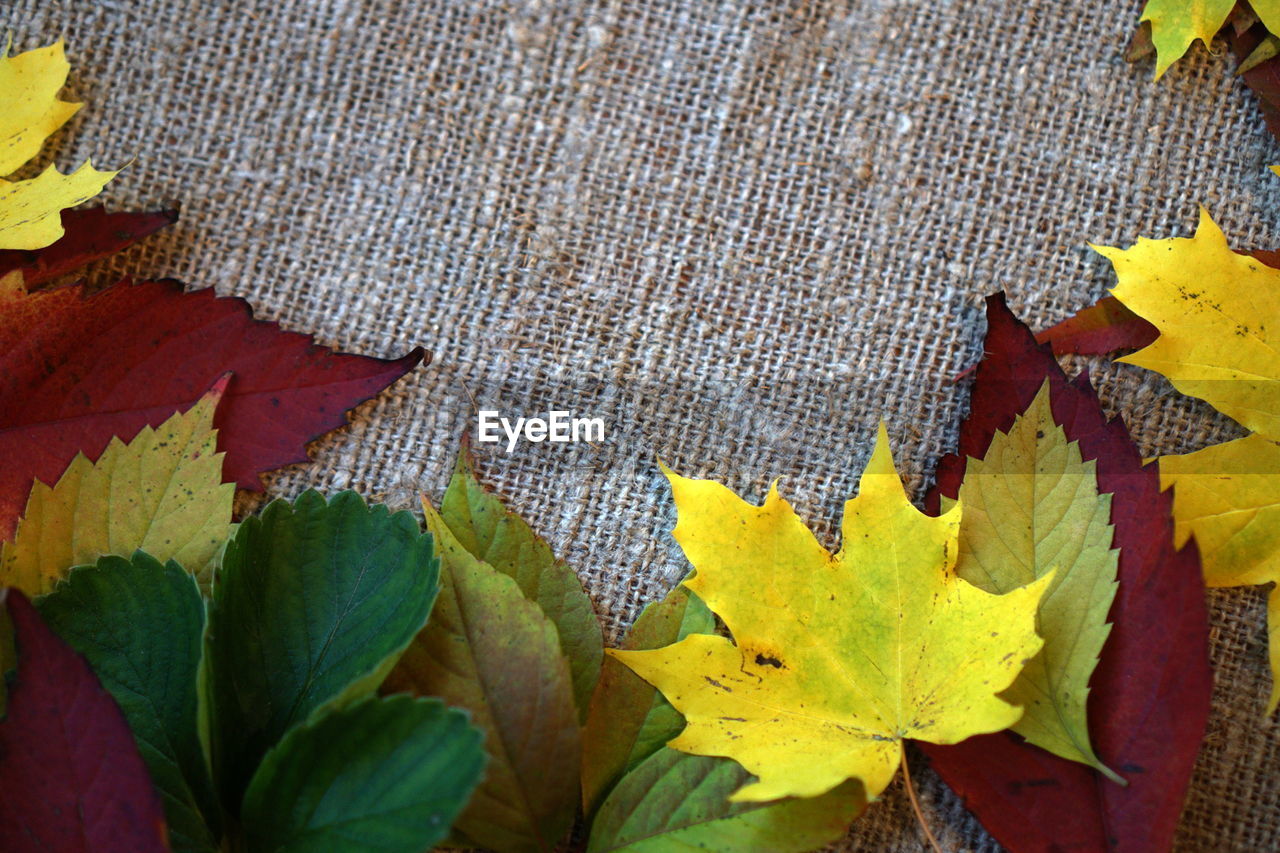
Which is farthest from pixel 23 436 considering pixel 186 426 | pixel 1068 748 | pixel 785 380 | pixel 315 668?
pixel 1068 748

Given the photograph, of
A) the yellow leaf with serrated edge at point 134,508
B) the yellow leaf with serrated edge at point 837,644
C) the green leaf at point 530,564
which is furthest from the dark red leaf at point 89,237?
the yellow leaf with serrated edge at point 837,644

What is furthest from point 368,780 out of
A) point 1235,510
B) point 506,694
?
point 1235,510

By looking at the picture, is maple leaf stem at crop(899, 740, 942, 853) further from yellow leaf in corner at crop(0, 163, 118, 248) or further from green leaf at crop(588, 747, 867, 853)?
yellow leaf in corner at crop(0, 163, 118, 248)

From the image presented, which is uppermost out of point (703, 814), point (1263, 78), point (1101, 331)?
point (1263, 78)

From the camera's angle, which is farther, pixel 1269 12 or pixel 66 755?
pixel 1269 12

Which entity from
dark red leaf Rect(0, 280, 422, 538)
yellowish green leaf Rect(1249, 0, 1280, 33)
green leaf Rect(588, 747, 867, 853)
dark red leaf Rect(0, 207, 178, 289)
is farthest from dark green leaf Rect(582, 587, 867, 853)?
yellowish green leaf Rect(1249, 0, 1280, 33)

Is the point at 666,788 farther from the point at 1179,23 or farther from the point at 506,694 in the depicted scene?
the point at 1179,23
